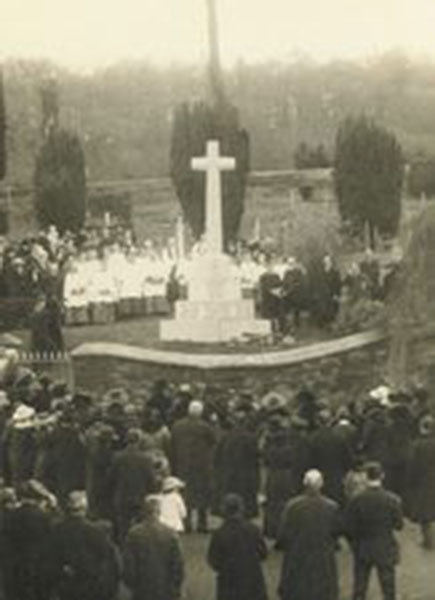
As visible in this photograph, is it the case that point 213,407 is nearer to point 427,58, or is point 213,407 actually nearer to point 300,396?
point 300,396

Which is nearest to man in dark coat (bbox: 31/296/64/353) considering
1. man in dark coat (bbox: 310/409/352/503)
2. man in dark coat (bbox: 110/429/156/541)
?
man in dark coat (bbox: 310/409/352/503)

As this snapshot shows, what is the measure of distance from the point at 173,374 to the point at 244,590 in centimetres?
581

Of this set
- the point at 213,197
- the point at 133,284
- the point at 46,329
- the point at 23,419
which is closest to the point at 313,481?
the point at 23,419

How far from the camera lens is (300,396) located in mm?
11125

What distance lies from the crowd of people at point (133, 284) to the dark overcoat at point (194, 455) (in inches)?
233

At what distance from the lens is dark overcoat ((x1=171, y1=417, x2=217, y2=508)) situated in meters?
10.5

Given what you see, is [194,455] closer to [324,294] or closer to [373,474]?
[373,474]

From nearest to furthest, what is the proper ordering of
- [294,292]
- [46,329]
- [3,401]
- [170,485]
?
[170,485] < [3,401] < [46,329] < [294,292]

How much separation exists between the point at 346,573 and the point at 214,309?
829cm

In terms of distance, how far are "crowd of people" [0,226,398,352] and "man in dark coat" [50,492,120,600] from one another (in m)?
8.41

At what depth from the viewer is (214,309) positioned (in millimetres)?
17734

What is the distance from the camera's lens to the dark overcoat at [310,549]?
825 centimetres

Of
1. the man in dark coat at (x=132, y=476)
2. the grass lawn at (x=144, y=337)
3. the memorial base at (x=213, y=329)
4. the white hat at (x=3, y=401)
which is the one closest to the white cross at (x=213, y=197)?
the memorial base at (x=213, y=329)

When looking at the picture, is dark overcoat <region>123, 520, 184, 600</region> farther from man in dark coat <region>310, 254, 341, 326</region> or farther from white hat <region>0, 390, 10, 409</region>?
man in dark coat <region>310, 254, 341, 326</region>
